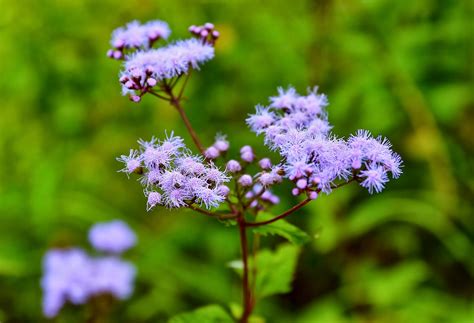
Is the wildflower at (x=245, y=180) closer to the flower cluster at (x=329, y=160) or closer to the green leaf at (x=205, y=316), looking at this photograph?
the flower cluster at (x=329, y=160)

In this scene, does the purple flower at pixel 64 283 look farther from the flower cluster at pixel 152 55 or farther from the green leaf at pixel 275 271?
the flower cluster at pixel 152 55

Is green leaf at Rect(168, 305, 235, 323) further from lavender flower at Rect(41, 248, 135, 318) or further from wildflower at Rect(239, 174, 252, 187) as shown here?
lavender flower at Rect(41, 248, 135, 318)


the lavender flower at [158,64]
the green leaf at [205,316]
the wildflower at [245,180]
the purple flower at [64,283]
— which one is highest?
the purple flower at [64,283]

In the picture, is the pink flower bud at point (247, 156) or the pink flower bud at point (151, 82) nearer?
the pink flower bud at point (151, 82)

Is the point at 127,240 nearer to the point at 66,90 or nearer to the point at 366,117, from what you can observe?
the point at 66,90

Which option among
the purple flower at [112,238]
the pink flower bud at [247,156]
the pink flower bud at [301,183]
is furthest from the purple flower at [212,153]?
the purple flower at [112,238]

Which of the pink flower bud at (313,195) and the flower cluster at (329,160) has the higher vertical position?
the flower cluster at (329,160)

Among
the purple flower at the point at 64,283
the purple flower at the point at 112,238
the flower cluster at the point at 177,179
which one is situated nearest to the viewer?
the flower cluster at the point at 177,179

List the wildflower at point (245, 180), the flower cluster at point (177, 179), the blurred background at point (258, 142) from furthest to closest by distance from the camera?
the blurred background at point (258, 142) → the wildflower at point (245, 180) → the flower cluster at point (177, 179)

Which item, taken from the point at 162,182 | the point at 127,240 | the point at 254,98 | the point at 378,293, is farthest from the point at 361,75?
the point at 162,182
